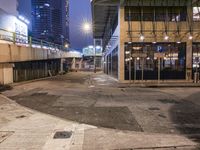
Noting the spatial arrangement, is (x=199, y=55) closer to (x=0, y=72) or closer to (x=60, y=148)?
(x=0, y=72)

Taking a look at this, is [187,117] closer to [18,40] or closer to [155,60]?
[155,60]

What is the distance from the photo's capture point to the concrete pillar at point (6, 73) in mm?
21241

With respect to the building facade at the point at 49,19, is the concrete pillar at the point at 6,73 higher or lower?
lower

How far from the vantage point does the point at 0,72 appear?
20.8 meters

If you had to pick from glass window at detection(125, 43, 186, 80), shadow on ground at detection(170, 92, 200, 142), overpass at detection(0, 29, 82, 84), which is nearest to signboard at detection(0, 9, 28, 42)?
overpass at detection(0, 29, 82, 84)

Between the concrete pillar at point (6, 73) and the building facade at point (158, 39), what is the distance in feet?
32.7

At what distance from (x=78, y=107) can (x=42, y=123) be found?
3.18 metres

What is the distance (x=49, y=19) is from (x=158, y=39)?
9952 centimetres

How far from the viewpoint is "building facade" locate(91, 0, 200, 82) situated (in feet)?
77.3

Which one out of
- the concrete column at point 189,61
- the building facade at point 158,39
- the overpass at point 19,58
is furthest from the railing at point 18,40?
the concrete column at point 189,61

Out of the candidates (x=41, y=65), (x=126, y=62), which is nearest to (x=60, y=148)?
(x=126, y=62)

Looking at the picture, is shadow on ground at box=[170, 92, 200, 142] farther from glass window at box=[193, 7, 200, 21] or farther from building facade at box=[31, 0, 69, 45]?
building facade at box=[31, 0, 69, 45]

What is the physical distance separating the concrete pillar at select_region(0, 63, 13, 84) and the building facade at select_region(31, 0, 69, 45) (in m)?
80.4

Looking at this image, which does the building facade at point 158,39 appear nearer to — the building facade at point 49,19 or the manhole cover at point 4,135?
the manhole cover at point 4,135
